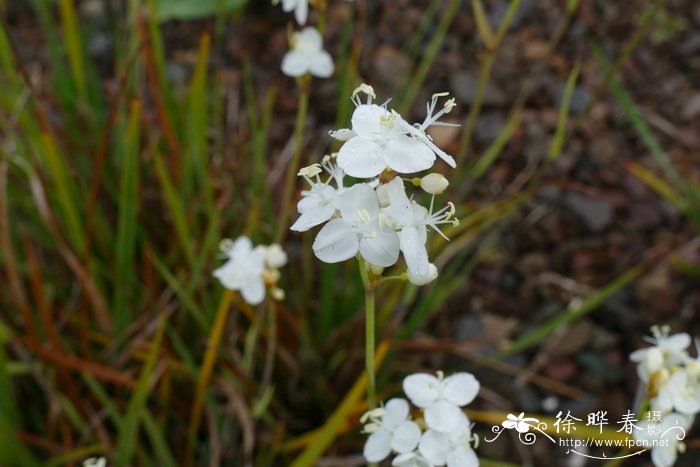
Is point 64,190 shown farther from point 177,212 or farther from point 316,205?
point 316,205

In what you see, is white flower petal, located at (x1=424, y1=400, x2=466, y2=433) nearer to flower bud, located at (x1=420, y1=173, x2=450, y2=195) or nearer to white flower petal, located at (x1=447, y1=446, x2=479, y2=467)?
white flower petal, located at (x1=447, y1=446, x2=479, y2=467)

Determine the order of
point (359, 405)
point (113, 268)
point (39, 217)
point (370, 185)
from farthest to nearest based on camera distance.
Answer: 1. point (39, 217)
2. point (113, 268)
3. point (359, 405)
4. point (370, 185)

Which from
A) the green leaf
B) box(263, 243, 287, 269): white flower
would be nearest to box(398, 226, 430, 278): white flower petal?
box(263, 243, 287, 269): white flower

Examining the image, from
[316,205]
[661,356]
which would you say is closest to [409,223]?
[316,205]

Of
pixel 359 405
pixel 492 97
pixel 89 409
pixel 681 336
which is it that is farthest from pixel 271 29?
pixel 681 336

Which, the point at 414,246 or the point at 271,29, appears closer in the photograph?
the point at 414,246

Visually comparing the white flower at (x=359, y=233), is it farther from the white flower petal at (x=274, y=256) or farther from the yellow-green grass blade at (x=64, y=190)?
the yellow-green grass blade at (x=64, y=190)

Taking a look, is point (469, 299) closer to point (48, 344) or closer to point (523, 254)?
point (523, 254)
